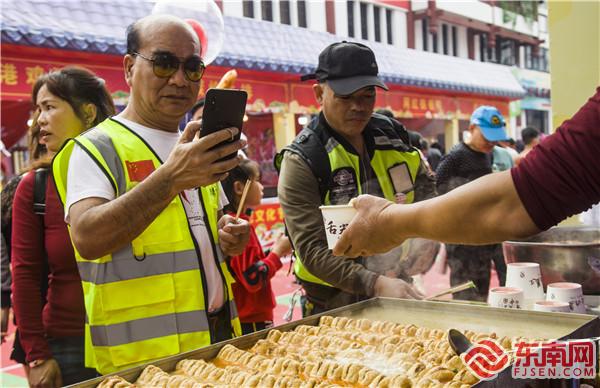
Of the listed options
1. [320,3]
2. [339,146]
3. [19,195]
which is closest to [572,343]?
[339,146]

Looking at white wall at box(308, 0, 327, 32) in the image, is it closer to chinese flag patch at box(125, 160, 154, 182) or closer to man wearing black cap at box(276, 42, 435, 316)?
man wearing black cap at box(276, 42, 435, 316)

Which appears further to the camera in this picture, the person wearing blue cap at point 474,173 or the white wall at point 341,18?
the white wall at point 341,18

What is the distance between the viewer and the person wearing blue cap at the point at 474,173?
4.61 meters

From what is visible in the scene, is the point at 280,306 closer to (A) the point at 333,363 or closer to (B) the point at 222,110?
(A) the point at 333,363

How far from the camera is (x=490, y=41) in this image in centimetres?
1848

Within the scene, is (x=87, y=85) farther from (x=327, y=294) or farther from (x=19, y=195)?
(x=327, y=294)

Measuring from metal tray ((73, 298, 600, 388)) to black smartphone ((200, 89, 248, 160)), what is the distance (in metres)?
0.66

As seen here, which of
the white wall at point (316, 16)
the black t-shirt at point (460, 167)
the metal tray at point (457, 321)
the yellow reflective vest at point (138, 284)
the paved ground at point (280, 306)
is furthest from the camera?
the white wall at point (316, 16)

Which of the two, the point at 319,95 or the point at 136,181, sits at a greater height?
the point at 319,95

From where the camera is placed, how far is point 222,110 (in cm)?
163

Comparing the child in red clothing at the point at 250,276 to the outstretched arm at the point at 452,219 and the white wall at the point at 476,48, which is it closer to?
the outstretched arm at the point at 452,219

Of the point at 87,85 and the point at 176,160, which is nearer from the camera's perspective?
the point at 176,160

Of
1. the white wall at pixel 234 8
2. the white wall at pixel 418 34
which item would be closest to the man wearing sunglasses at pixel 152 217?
the white wall at pixel 234 8

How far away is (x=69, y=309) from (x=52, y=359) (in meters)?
0.19
